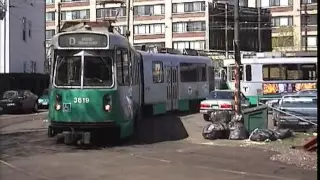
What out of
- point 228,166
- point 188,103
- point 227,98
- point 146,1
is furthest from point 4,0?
point 146,1

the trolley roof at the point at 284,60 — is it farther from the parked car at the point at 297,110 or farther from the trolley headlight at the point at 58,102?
the trolley headlight at the point at 58,102

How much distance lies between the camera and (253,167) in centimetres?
1284

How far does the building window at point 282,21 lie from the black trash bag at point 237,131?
69.2m

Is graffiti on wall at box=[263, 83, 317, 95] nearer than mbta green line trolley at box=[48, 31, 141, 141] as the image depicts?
No

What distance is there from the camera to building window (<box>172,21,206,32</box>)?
86188mm

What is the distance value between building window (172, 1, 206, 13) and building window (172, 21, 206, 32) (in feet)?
6.68

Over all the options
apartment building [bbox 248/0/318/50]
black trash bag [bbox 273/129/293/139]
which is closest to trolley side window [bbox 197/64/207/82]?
black trash bag [bbox 273/129/293/139]

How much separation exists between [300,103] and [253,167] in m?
9.28

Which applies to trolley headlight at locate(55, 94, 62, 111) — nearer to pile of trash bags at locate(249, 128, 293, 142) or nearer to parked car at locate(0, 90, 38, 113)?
pile of trash bags at locate(249, 128, 293, 142)

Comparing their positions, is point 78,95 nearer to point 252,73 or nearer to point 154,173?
point 154,173

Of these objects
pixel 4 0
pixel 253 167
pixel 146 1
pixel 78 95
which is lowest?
pixel 253 167

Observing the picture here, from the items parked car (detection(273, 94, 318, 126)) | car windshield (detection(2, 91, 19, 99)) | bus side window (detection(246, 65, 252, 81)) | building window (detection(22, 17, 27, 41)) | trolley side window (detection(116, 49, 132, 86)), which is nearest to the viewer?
trolley side window (detection(116, 49, 132, 86))

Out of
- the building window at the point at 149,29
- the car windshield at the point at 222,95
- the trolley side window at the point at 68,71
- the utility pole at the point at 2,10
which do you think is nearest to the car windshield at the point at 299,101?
the car windshield at the point at 222,95

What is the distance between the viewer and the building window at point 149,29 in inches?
3573
